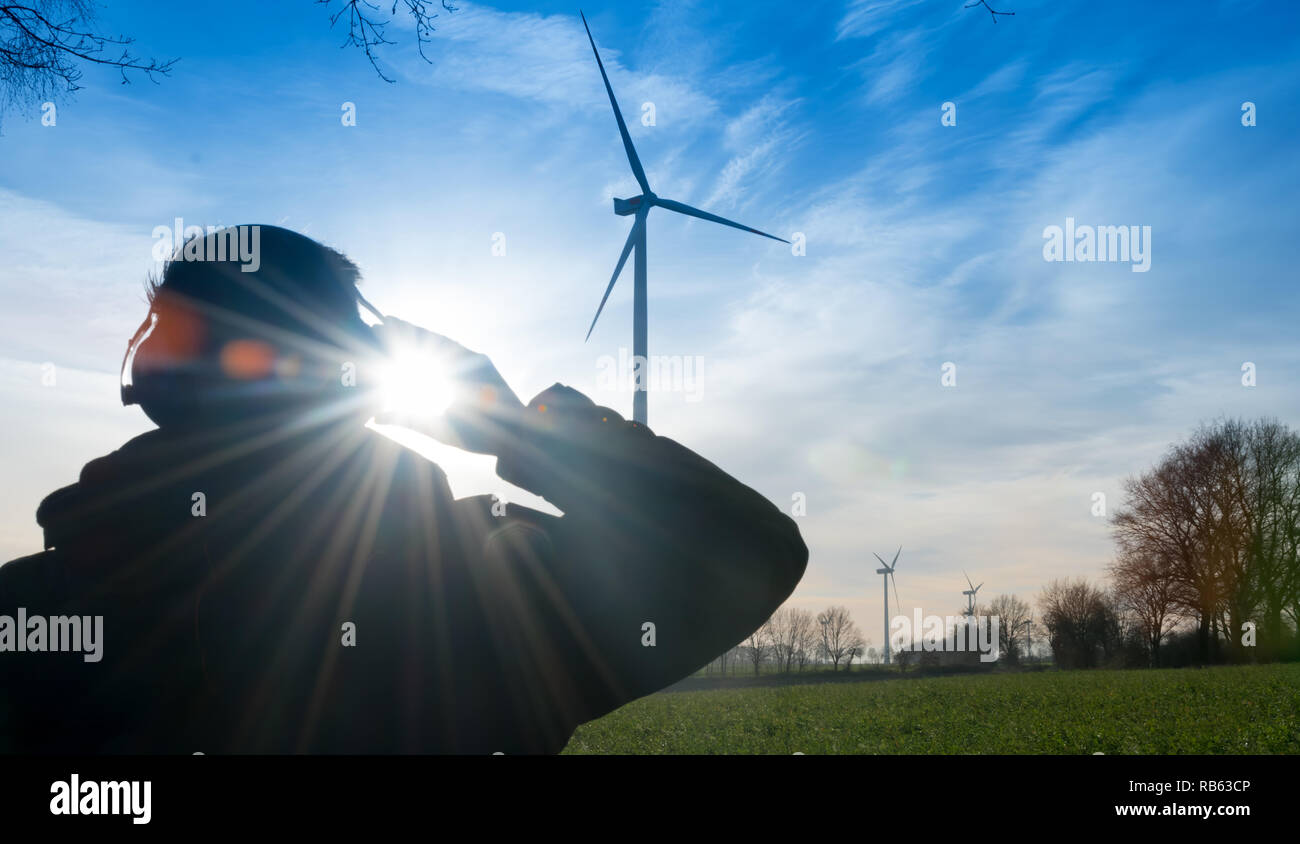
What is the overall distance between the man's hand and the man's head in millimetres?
99

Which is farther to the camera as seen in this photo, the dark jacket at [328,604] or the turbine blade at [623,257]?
the turbine blade at [623,257]

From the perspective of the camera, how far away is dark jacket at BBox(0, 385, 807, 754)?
4.40 ft

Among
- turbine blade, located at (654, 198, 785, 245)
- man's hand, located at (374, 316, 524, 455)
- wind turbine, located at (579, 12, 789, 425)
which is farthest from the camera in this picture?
turbine blade, located at (654, 198, 785, 245)

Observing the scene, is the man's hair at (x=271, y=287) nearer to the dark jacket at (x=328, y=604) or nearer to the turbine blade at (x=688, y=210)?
the dark jacket at (x=328, y=604)

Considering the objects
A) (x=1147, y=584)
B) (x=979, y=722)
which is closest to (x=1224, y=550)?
(x=1147, y=584)

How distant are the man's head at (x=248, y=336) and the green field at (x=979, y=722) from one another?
16.9 metres

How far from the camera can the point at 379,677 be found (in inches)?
54.0

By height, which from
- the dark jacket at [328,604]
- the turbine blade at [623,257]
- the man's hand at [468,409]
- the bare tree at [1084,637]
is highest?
the turbine blade at [623,257]

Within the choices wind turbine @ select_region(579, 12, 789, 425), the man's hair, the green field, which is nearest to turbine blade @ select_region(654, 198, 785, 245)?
wind turbine @ select_region(579, 12, 789, 425)

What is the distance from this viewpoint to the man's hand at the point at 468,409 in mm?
1518

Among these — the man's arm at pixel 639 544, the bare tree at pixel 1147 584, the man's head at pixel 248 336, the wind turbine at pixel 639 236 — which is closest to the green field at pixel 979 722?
the wind turbine at pixel 639 236

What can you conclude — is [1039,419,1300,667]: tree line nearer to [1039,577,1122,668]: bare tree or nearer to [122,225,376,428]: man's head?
[1039,577,1122,668]: bare tree

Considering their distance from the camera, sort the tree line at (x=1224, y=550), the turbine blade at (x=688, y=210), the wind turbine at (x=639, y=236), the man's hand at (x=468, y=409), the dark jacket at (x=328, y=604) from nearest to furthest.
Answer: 1. the dark jacket at (x=328, y=604)
2. the man's hand at (x=468, y=409)
3. the wind turbine at (x=639, y=236)
4. the turbine blade at (x=688, y=210)
5. the tree line at (x=1224, y=550)
